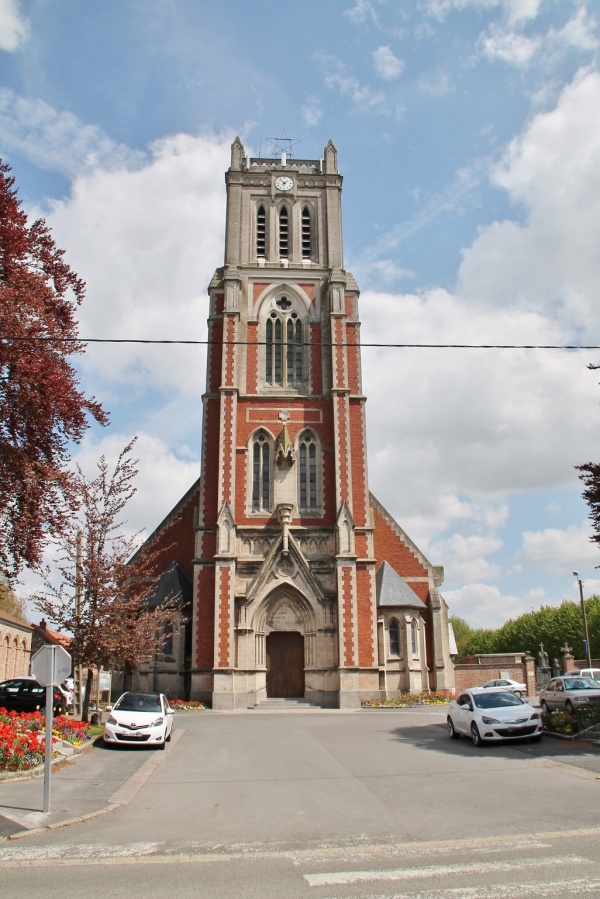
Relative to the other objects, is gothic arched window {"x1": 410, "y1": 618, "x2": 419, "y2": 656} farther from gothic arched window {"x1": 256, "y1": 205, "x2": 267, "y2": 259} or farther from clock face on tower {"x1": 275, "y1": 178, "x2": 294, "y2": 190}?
clock face on tower {"x1": 275, "y1": 178, "x2": 294, "y2": 190}

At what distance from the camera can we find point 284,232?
40.6 m

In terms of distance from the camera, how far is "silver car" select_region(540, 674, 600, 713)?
20769 mm

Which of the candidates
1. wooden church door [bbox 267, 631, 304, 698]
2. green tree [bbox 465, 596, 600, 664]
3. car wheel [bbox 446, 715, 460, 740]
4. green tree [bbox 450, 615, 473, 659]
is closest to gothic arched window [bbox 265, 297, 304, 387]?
wooden church door [bbox 267, 631, 304, 698]

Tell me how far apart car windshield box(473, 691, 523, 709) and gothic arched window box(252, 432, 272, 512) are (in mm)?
17187

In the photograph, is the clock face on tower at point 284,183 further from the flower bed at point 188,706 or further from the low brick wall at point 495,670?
the flower bed at point 188,706

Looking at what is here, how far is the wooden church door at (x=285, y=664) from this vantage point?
32375 millimetres

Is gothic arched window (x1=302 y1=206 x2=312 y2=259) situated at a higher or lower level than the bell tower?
higher

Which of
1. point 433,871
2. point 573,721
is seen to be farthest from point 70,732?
point 433,871

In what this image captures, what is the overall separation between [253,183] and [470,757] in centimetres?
3374

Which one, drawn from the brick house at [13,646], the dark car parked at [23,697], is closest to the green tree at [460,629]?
the brick house at [13,646]

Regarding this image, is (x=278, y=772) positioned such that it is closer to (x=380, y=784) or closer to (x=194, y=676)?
(x=380, y=784)

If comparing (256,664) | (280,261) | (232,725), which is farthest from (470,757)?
(280,261)

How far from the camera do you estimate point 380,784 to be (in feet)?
41.9

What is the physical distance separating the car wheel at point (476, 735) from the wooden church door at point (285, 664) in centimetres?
1561
